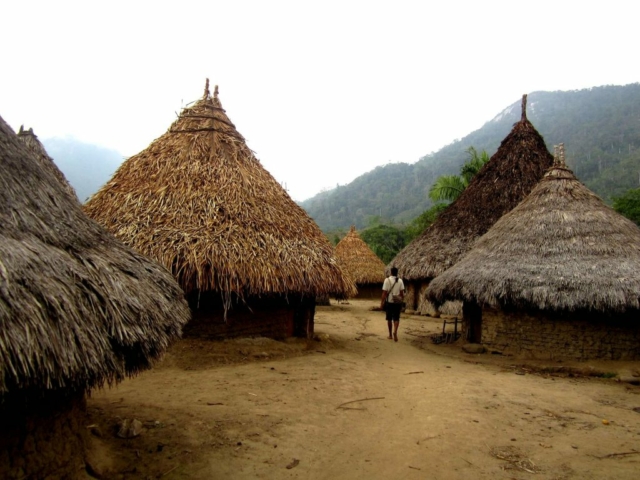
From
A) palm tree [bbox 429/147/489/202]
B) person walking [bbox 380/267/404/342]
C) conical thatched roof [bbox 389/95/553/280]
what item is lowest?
person walking [bbox 380/267/404/342]

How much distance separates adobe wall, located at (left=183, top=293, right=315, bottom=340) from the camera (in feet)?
23.1

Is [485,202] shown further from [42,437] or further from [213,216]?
[42,437]

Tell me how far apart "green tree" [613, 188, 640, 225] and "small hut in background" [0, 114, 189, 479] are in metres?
25.4

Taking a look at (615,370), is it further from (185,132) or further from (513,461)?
(185,132)

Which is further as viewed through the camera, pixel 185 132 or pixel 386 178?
pixel 386 178

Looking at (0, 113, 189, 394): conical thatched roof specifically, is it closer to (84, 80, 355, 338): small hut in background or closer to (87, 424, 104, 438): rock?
(87, 424, 104, 438): rock

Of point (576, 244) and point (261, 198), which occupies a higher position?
point (261, 198)

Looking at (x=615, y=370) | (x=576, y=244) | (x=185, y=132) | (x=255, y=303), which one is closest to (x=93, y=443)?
(x=255, y=303)

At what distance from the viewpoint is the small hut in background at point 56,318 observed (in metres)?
2.58

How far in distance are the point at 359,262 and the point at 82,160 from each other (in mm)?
75813

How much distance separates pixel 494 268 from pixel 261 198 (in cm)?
450

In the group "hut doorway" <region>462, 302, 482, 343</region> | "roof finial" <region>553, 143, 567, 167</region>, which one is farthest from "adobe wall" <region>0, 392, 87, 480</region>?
"roof finial" <region>553, 143, 567, 167</region>

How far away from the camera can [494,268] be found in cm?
856

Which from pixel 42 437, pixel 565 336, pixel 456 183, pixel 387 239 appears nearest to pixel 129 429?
pixel 42 437
